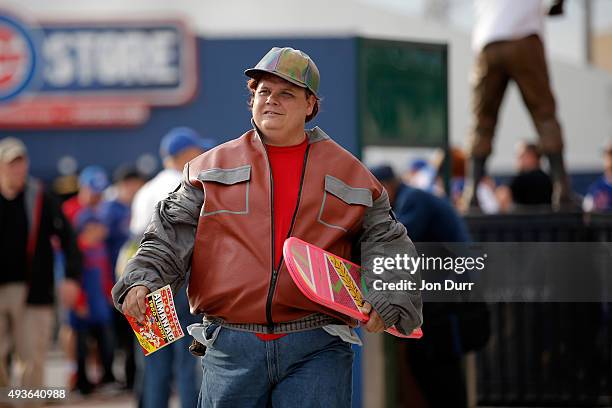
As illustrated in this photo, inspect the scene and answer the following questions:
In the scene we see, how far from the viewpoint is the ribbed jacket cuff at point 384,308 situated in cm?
368

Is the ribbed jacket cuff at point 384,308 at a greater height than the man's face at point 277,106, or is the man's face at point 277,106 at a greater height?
the man's face at point 277,106

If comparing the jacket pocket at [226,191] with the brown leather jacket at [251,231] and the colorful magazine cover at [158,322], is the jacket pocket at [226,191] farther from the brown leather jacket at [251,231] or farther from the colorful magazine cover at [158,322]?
the colorful magazine cover at [158,322]

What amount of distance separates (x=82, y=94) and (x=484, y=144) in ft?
40.7

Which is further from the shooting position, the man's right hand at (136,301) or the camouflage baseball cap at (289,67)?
the camouflage baseball cap at (289,67)

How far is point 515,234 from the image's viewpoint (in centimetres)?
737

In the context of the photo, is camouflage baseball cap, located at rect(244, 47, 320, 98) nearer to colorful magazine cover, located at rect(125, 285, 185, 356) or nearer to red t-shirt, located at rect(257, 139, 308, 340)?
red t-shirt, located at rect(257, 139, 308, 340)

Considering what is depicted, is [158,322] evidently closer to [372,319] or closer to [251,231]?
[251,231]

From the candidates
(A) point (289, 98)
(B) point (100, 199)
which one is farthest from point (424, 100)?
(B) point (100, 199)

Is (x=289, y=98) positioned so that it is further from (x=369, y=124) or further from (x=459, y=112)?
(x=459, y=112)

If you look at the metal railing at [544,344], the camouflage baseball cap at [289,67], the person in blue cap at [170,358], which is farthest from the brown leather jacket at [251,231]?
the metal railing at [544,344]

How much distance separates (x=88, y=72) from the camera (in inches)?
758

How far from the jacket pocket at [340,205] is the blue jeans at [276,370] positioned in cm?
34

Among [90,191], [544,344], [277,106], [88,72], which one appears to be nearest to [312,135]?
[277,106]

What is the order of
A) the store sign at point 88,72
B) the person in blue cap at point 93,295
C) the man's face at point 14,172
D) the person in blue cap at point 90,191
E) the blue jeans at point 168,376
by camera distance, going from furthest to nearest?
1. the store sign at point 88,72
2. the person in blue cap at point 90,191
3. the person in blue cap at point 93,295
4. the man's face at point 14,172
5. the blue jeans at point 168,376
